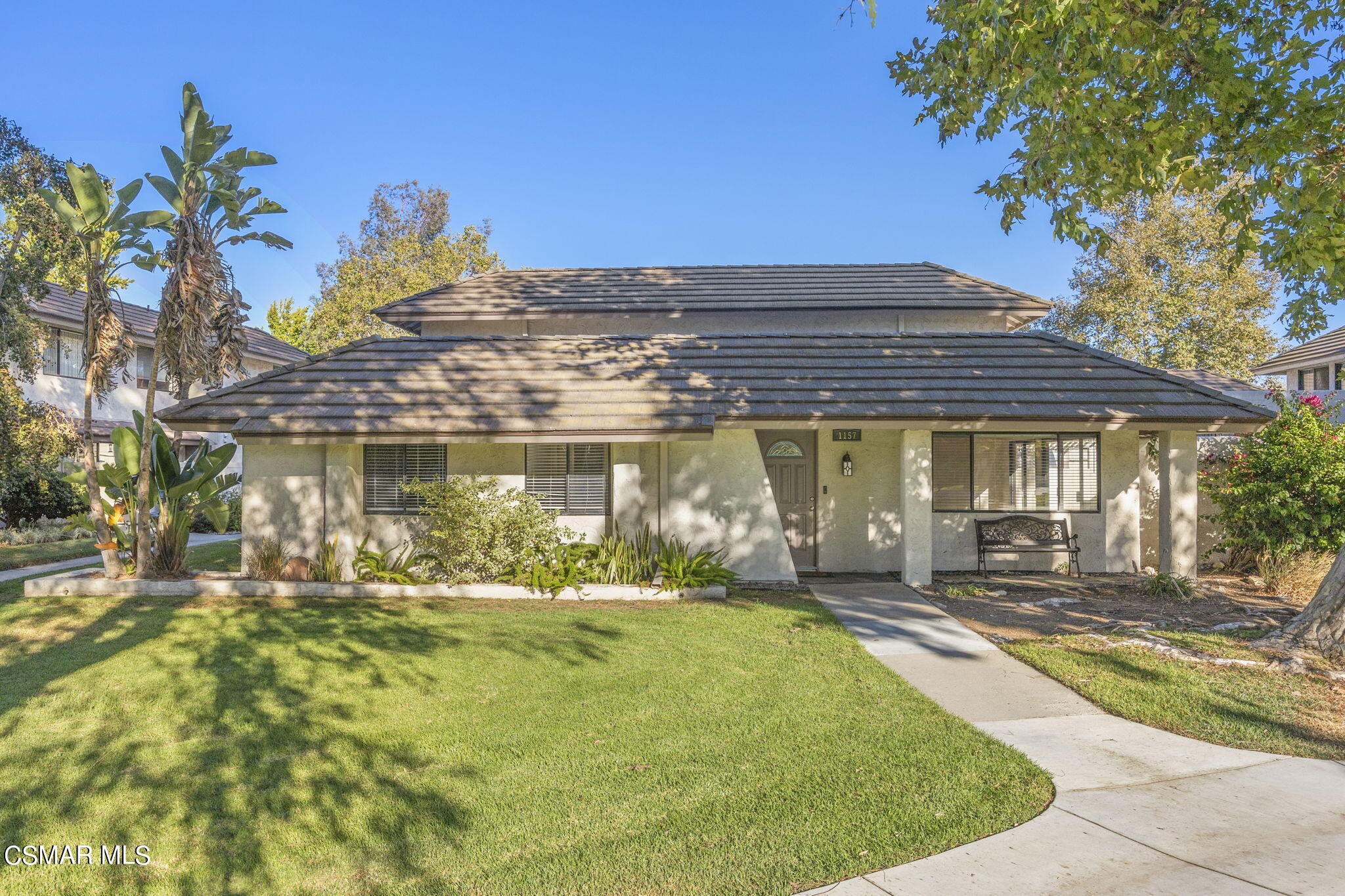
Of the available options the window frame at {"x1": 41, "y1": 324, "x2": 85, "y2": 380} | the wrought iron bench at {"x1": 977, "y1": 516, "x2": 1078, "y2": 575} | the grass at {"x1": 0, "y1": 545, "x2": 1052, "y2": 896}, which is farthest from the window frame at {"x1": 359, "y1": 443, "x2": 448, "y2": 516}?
the window frame at {"x1": 41, "y1": 324, "x2": 85, "y2": 380}

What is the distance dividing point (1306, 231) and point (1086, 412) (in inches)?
→ 181

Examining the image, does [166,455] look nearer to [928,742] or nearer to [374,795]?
[374,795]

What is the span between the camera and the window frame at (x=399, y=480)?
12188 mm

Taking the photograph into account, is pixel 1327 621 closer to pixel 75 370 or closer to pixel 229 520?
pixel 229 520

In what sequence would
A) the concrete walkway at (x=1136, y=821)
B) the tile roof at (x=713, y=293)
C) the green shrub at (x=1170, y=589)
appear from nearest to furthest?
the concrete walkway at (x=1136, y=821) → the green shrub at (x=1170, y=589) → the tile roof at (x=713, y=293)

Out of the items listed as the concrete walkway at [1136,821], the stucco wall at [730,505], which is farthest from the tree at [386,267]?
the concrete walkway at [1136,821]

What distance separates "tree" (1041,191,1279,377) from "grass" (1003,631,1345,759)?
25.5 metres

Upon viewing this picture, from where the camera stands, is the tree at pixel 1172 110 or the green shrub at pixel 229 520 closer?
the tree at pixel 1172 110

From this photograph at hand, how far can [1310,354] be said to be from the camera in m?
27.8

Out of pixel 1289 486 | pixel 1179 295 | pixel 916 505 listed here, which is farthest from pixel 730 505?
pixel 1179 295

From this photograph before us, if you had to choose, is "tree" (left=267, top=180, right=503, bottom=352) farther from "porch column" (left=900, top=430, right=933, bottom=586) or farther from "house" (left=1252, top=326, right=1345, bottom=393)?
"house" (left=1252, top=326, right=1345, bottom=393)

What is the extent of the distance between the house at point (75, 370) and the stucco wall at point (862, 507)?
14013mm

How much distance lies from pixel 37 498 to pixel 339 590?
1314 cm

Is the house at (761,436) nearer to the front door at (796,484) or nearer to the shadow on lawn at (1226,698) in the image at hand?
the front door at (796,484)
